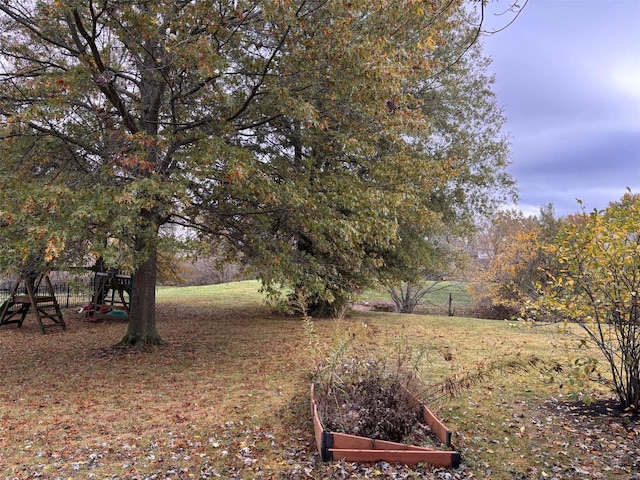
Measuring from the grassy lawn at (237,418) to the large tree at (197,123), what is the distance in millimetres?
1634

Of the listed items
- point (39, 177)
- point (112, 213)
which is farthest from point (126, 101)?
point (112, 213)

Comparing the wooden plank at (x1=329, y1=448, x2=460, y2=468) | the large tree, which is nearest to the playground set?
the large tree

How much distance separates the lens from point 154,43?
6445 millimetres

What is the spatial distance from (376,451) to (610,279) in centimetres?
285

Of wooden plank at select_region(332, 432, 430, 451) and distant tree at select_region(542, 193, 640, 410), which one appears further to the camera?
distant tree at select_region(542, 193, 640, 410)

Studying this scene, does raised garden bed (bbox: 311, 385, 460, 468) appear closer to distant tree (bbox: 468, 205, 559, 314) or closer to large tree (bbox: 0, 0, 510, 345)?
large tree (bbox: 0, 0, 510, 345)

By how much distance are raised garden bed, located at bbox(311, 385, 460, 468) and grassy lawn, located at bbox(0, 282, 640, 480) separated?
8 cm

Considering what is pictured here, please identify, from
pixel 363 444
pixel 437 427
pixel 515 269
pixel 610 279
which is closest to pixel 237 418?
pixel 363 444

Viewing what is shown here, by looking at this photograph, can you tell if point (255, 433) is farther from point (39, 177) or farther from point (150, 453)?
point (39, 177)

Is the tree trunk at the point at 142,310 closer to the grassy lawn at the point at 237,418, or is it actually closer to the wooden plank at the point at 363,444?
the grassy lawn at the point at 237,418

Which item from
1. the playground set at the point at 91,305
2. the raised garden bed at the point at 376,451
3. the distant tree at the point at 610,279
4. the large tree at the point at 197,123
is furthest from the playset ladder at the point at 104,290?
the distant tree at the point at 610,279

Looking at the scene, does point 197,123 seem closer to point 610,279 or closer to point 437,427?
point 437,427

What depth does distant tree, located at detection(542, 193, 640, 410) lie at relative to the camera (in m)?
4.21

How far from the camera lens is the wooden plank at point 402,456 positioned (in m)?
3.60
